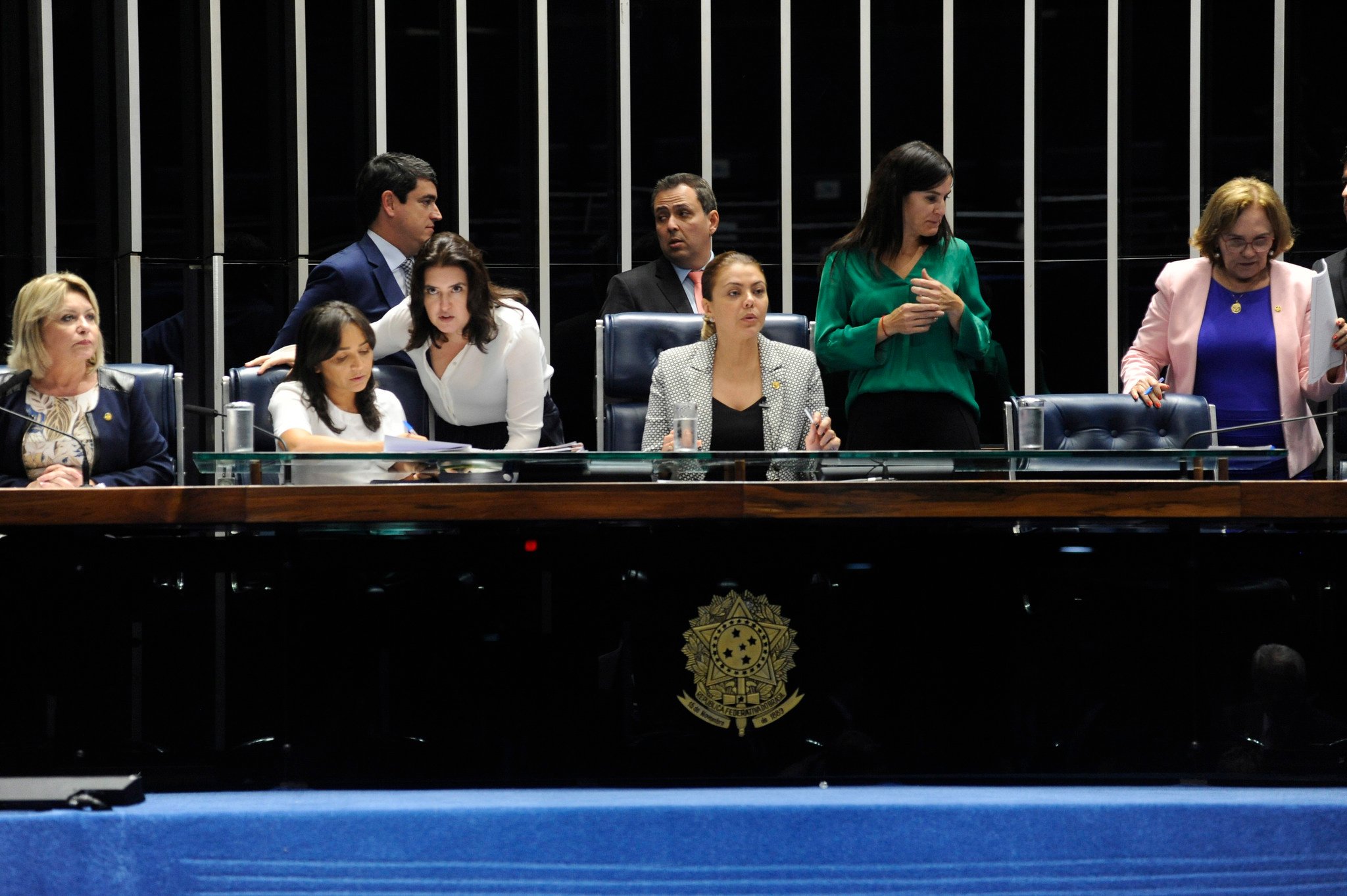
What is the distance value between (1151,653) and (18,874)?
64.8 inches

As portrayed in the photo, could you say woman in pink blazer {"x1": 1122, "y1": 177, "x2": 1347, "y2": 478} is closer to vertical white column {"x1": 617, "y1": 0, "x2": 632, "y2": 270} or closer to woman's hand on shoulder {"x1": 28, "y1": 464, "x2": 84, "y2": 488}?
woman's hand on shoulder {"x1": 28, "y1": 464, "x2": 84, "y2": 488}

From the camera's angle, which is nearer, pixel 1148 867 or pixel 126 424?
pixel 1148 867

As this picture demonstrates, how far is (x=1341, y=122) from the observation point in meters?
5.21

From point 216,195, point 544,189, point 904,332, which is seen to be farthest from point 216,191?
point 904,332

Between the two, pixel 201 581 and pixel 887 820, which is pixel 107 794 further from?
pixel 887 820

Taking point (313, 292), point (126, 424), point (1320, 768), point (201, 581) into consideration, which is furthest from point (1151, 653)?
point (313, 292)

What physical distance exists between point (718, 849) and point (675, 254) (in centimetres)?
217

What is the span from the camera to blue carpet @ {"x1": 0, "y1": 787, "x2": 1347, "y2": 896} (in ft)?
6.02

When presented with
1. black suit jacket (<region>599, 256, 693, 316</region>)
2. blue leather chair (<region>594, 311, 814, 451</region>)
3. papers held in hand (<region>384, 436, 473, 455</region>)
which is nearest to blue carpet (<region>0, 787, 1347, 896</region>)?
papers held in hand (<region>384, 436, 473, 455</region>)

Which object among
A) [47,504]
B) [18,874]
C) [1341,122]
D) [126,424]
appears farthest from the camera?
[1341,122]


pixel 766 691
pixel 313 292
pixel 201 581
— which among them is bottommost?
pixel 766 691

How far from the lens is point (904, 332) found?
2814 mm

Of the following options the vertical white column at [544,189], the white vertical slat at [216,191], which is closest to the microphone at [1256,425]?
the vertical white column at [544,189]

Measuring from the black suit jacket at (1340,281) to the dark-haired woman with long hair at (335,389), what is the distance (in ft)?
7.12
